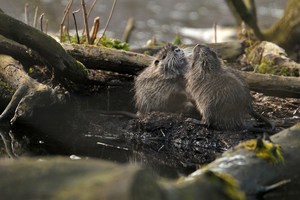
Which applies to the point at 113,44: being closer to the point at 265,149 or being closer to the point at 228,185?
the point at 265,149

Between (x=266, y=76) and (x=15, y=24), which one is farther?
(x=266, y=76)

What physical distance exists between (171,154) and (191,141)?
13.3 inches

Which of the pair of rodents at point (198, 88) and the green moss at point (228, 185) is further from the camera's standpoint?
the pair of rodents at point (198, 88)

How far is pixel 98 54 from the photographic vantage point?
731 centimetres

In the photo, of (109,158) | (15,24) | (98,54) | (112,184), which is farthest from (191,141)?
(112,184)

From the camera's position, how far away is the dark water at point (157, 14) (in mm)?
13953

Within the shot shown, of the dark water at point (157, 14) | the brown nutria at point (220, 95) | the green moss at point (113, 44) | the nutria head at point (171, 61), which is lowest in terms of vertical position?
the brown nutria at point (220, 95)

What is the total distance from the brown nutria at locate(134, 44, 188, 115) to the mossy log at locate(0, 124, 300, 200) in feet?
7.34

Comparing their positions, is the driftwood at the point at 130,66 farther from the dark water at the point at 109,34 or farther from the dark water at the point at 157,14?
the dark water at the point at 157,14

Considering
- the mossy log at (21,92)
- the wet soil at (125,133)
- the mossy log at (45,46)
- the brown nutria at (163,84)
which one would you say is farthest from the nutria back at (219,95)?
the mossy log at (21,92)

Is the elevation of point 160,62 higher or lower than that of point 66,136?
higher

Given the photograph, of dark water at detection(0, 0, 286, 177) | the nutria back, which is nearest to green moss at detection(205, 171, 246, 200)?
dark water at detection(0, 0, 286, 177)

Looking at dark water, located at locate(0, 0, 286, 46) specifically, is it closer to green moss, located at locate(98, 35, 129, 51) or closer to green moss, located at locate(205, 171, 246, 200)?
green moss, located at locate(98, 35, 129, 51)

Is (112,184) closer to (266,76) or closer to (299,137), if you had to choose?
(299,137)
